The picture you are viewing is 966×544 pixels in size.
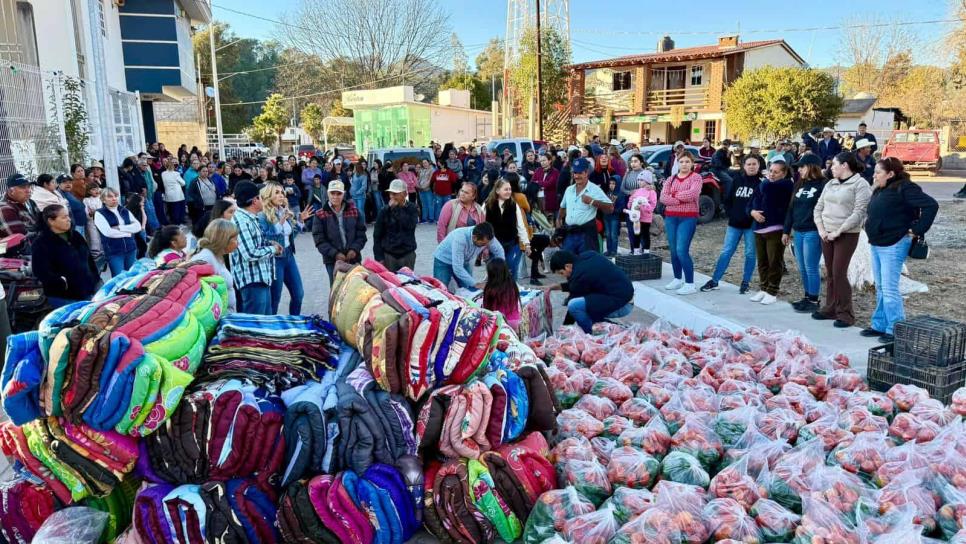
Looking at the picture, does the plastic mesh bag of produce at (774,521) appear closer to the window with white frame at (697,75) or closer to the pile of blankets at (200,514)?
the pile of blankets at (200,514)

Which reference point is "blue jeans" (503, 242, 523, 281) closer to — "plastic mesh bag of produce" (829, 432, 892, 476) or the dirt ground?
the dirt ground

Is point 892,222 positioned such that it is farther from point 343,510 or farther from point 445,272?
point 343,510

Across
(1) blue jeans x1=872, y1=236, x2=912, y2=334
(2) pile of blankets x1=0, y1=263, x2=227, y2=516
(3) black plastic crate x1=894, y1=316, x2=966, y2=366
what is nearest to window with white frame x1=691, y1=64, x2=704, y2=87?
(1) blue jeans x1=872, y1=236, x2=912, y2=334

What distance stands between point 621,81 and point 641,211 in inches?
1254

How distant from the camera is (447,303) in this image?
350 cm

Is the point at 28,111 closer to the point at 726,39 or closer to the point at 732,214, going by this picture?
the point at 732,214

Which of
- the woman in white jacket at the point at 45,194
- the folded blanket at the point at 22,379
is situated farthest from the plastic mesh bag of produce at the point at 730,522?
the woman in white jacket at the point at 45,194

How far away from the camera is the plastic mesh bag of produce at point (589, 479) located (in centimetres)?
327

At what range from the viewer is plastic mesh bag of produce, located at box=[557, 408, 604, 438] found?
377 centimetres

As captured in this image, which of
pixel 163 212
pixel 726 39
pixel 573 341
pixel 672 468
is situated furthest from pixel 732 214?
pixel 726 39

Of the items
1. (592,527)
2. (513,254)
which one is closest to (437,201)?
(513,254)

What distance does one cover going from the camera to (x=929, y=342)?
177 inches

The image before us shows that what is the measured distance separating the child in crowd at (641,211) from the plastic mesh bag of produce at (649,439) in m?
5.75

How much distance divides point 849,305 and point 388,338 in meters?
5.14
